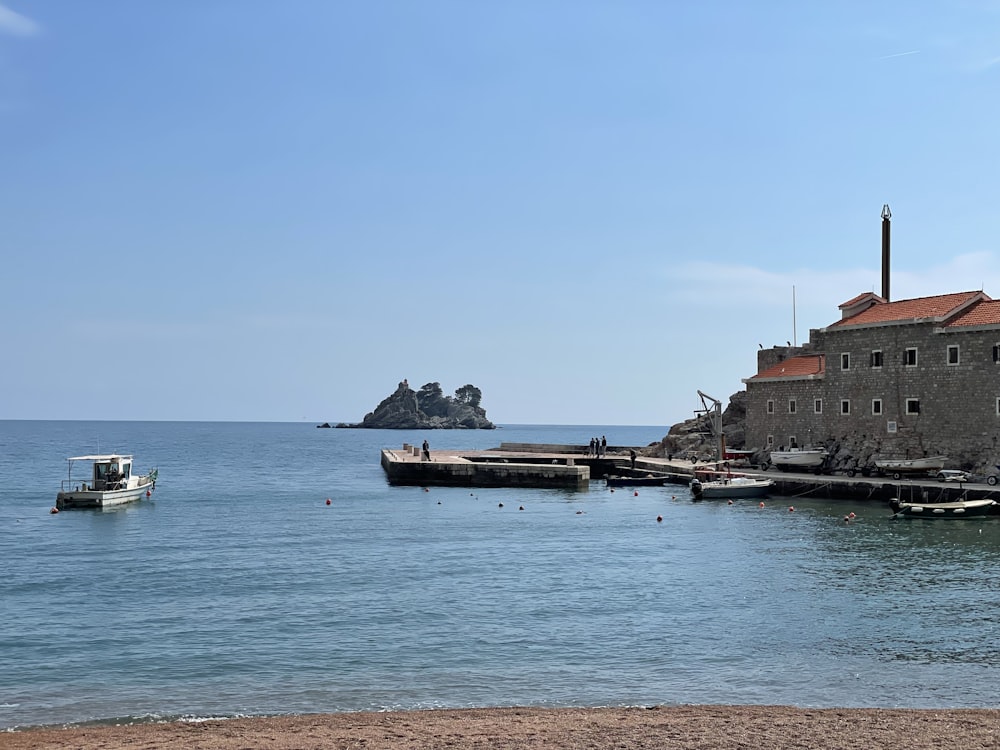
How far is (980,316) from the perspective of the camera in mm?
46594

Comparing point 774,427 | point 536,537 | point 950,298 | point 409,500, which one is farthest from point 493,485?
point 950,298

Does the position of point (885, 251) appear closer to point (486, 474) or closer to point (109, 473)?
point (486, 474)

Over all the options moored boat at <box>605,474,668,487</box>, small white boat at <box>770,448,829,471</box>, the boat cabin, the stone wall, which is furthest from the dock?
the boat cabin

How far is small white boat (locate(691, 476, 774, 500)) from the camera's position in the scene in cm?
5059

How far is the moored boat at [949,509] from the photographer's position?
39.5m

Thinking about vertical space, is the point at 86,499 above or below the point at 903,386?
below

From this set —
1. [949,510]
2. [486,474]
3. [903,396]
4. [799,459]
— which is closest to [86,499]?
[486,474]

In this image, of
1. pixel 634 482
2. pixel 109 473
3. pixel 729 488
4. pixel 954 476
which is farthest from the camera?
pixel 634 482

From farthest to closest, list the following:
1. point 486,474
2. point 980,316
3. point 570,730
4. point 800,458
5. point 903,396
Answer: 1. point 486,474
2. point 800,458
3. point 903,396
4. point 980,316
5. point 570,730

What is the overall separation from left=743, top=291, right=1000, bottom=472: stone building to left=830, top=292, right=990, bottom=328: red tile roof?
67mm

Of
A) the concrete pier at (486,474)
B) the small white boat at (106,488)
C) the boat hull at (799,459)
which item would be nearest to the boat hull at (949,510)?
the boat hull at (799,459)

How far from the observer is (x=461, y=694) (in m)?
16.0

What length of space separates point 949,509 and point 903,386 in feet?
39.0

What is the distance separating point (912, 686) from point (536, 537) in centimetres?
2177
